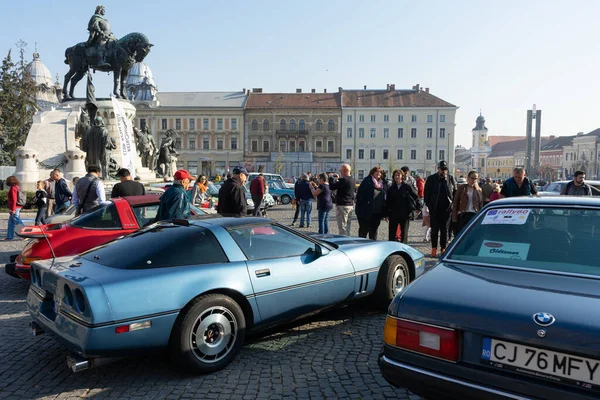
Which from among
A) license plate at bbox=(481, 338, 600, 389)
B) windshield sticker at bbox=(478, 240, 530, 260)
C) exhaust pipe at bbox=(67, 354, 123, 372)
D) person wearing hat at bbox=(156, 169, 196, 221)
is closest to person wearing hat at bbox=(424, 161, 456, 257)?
person wearing hat at bbox=(156, 169, 196, 221)

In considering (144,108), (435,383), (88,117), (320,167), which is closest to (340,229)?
(435,383)

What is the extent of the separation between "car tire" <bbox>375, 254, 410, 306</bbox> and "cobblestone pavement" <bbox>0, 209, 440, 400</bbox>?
354 millimetres

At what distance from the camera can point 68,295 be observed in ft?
12.7

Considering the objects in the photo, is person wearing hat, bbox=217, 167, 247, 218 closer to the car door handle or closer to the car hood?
the car door handle

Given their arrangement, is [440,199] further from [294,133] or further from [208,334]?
[294,133]

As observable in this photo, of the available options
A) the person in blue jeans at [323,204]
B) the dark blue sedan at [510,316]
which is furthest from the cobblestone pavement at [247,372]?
the person in blue jeans at [323,204]

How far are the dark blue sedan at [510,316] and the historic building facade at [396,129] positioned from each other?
78.5 metres

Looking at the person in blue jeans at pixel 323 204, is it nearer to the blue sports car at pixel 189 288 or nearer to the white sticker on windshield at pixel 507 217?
the blue sports car at pixel 189 288

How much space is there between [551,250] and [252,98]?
8280cm

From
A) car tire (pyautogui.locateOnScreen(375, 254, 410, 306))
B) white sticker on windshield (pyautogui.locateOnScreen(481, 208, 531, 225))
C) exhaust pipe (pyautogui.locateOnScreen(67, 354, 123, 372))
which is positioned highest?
white sticker on windshield (pyautogui.locateOnScreen(481, 208, 531, 225))

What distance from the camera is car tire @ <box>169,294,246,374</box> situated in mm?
3994

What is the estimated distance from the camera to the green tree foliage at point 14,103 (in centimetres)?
3662

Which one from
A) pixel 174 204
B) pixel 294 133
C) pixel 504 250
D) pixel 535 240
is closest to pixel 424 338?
pixel 504 250

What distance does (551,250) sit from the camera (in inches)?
136
